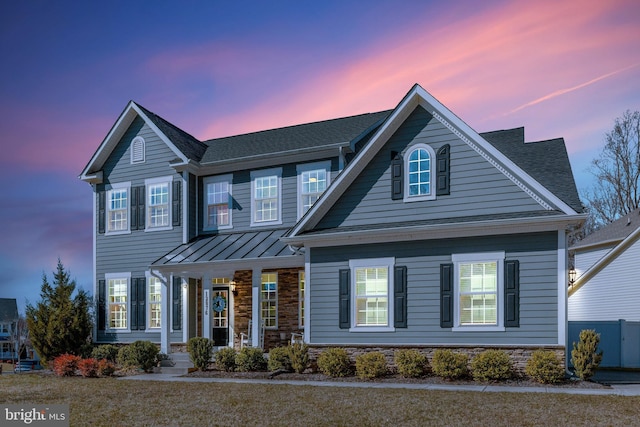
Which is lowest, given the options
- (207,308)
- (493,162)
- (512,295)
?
(207,308)

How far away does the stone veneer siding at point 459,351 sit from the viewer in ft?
47.0

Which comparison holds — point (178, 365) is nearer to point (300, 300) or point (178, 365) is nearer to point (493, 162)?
point (300, 300)

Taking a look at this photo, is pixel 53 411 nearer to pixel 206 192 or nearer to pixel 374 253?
pixel 374 253

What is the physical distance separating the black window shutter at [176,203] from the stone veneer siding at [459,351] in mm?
7854

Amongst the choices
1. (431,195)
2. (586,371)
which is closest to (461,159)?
(431,195)

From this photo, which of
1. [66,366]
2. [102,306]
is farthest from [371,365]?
[102,306]

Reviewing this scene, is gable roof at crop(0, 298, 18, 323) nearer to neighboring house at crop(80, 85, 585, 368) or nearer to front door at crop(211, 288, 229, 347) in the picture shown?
neighboring house at crop(80, 85, 585, 368)

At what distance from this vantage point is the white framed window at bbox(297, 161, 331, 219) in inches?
785

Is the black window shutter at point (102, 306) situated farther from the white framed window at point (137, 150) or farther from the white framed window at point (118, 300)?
the white framed window at point (137, 150)

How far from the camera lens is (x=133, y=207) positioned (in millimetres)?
22547

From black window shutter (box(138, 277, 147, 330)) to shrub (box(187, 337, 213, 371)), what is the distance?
457cm

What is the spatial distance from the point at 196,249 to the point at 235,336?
11.2ft

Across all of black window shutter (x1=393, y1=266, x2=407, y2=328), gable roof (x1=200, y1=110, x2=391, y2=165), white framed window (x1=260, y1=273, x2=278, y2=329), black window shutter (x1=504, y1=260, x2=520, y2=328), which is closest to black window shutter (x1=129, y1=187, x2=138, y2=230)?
gable roof (x1=200, y1=110, x2=391, y2=165)

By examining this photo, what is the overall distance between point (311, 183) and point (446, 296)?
6.80 m
